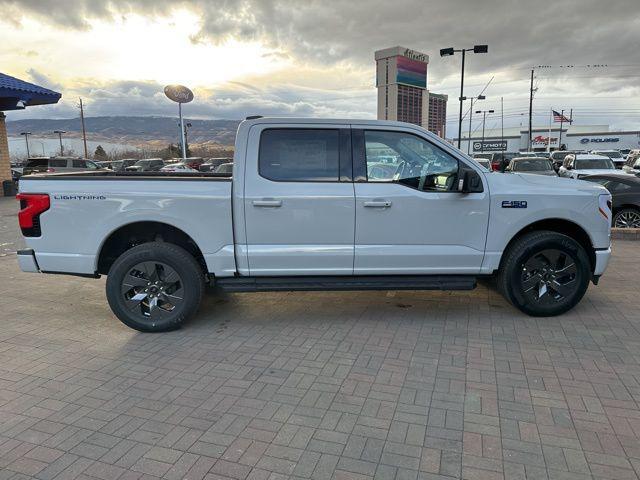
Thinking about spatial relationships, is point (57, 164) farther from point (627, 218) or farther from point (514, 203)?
point (514, 203)

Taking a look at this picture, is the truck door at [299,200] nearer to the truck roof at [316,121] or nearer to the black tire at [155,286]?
the truck roof at [316,121]

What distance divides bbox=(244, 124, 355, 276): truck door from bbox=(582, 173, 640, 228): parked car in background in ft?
24.8

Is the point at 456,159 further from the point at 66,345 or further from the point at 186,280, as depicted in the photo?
the point at 66,345

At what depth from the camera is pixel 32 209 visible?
4.46 meters

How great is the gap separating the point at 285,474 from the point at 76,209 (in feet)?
10.8

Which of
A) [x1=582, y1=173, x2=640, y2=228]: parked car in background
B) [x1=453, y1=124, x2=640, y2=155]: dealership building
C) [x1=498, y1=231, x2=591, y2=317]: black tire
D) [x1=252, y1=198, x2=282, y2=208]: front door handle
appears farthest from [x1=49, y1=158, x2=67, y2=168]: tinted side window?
[x1=453, y1=124, x2=640, y2=155]: dealership building

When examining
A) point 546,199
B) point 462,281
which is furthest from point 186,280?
point 546,199

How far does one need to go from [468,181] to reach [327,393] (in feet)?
7.81

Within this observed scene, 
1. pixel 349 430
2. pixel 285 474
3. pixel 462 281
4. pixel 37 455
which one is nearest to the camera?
pixel 285 474

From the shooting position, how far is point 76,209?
4.48m

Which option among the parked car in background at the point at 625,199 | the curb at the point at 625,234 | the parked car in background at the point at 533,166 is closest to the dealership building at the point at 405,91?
the parked car in background at the point at 533,166

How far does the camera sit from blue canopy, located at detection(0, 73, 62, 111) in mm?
16359

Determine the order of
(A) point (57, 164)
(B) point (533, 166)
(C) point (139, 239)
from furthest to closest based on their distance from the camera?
(A) point (57, 164)
(B) point (533, 166)
(C) point (139, 239)

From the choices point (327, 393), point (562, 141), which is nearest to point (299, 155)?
point (327, 393)
